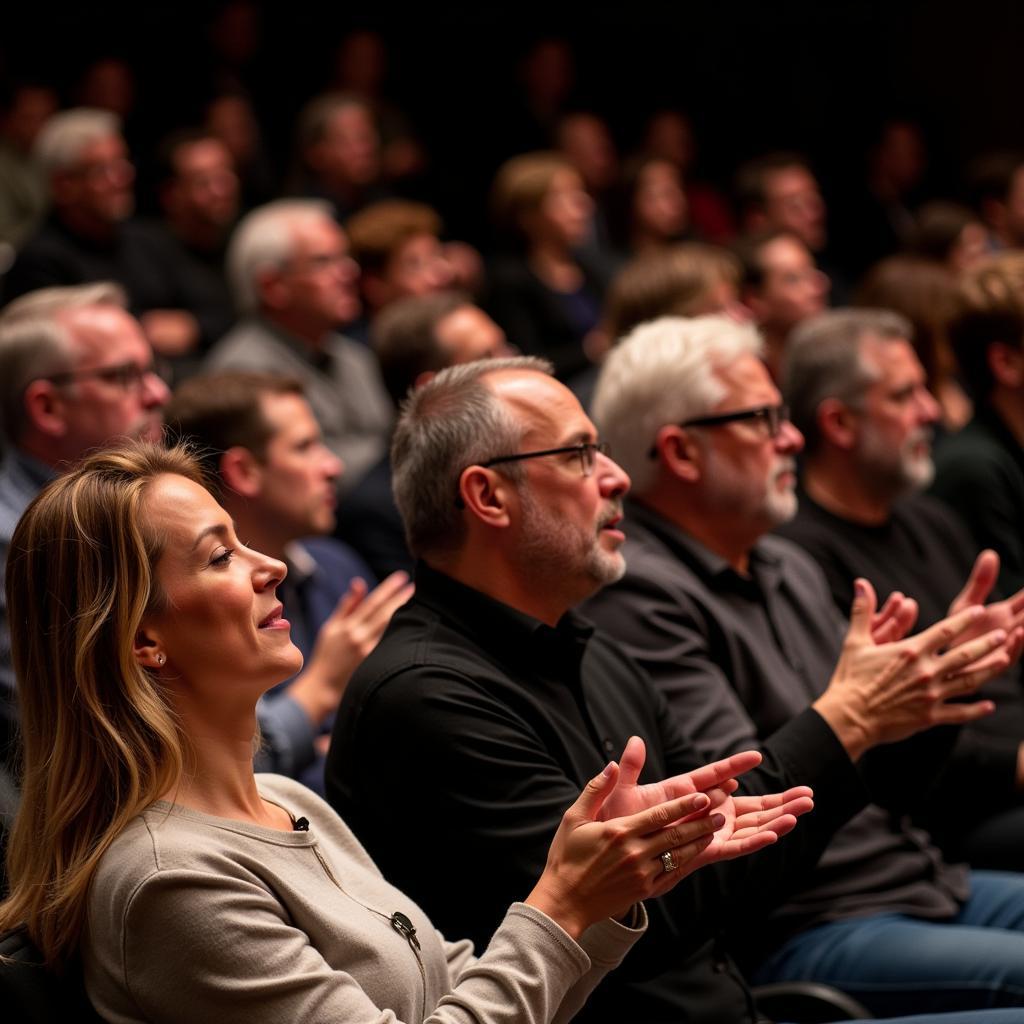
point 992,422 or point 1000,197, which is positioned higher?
point 1000,197

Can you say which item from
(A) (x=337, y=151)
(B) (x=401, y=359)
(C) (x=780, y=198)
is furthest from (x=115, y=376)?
(C) (x=780, y=198)

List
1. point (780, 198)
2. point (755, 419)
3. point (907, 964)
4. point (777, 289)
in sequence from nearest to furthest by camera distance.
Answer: point (907, 964)
point (755, 419)
point (777, 289)
point (780, 198)

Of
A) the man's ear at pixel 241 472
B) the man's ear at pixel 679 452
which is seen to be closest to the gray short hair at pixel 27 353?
the man's ear at pixel 241 472

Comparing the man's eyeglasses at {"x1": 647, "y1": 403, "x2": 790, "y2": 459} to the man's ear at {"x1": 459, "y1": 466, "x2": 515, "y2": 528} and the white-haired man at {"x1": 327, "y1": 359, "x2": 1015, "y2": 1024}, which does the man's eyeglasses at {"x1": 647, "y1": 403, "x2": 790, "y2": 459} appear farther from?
the man's ear at {"x1": 459, "y1": 466, "x2": 515, "y2": 528}

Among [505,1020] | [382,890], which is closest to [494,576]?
[382,890]

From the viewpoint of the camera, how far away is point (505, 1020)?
4.98 ft

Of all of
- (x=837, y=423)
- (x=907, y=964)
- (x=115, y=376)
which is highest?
(x=115, y=376)

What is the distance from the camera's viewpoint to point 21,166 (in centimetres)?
625

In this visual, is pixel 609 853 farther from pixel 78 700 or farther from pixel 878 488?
pixel 878 488

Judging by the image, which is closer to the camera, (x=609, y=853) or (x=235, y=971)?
(x=235, y=971)

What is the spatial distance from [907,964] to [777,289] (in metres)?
2.96

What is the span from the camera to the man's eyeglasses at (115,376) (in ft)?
9.69

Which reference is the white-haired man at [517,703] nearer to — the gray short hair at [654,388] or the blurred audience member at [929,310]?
the gray short hair at [654,388]

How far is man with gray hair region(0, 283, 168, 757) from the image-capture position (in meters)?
2.93
